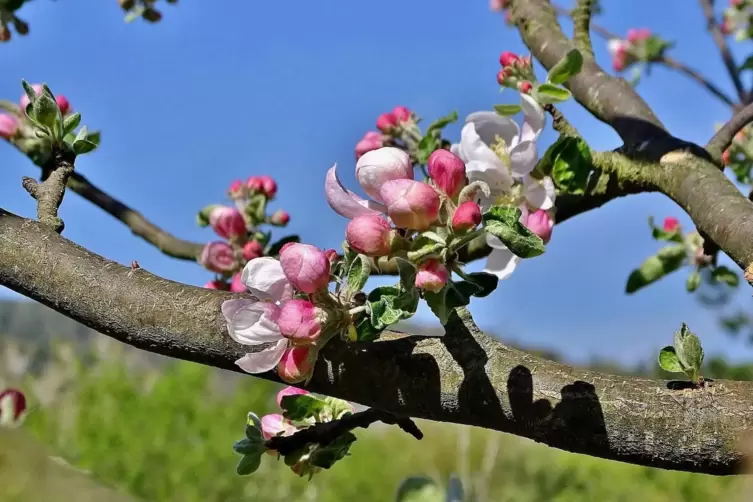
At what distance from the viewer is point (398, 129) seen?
118 cm

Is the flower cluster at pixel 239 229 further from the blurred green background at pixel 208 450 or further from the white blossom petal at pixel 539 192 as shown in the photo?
the blurred green background at pixel 208 450

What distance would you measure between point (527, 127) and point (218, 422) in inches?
186

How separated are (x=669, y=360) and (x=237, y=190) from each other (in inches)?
37.9

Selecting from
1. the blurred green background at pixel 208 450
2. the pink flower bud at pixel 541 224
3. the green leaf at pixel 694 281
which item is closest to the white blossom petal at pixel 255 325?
the pink flower bud at pixel 541 224

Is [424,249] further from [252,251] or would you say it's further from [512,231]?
[252,251]

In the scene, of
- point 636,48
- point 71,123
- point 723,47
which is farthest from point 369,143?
point 636,48

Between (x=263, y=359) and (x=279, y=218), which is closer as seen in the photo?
(x=263, y=359)

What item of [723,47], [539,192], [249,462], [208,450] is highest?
[723,47]

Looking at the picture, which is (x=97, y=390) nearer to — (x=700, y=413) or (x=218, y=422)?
(x=218, y=422)

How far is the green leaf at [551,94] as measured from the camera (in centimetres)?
82

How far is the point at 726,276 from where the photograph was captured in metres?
1.12

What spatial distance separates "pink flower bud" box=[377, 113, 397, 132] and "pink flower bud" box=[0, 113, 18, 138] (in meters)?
0.60

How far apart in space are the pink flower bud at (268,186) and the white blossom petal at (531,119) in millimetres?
711

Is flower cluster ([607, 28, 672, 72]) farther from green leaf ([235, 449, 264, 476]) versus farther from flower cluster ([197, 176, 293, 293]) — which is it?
green leaf ([235, 449, 264, 476])
